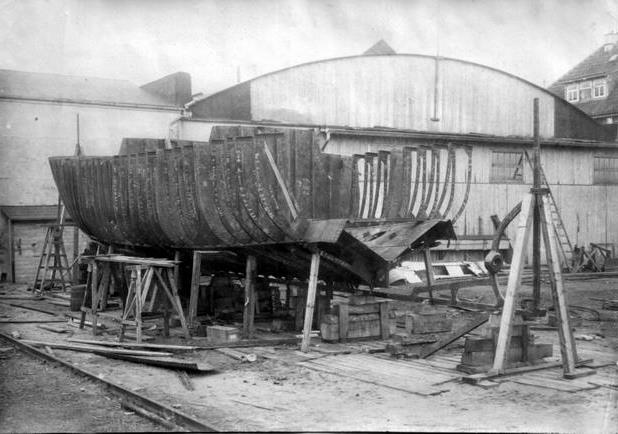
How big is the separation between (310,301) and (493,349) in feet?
8.63

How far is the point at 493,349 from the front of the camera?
7953mm

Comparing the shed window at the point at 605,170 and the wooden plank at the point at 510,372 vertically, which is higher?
the shed window at the point at 605,170

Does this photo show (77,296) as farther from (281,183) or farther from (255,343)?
→ (281,183)

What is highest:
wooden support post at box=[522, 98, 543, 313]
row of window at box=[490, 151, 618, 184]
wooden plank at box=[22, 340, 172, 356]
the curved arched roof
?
the curved arched roof

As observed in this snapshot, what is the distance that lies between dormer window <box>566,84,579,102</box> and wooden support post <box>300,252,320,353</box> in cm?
2493

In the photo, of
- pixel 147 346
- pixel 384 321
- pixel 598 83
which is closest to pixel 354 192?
pixel 384 321

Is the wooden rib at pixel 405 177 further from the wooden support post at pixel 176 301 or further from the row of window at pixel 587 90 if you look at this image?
the row of window at pixel 587 90

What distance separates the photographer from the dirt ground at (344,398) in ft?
19.4

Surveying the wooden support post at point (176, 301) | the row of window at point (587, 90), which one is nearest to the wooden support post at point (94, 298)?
the wooden support post at point (176, 301)

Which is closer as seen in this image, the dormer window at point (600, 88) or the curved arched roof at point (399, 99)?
the curved arched roof at point (399, 99)

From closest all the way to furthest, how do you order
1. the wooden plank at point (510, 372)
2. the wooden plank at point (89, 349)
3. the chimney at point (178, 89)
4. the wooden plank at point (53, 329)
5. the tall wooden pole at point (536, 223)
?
1. the wooden plank at point (510, 372)
2. the tall wooden pole at point (536, 223)
3. the wooden plank at point (89, 349)
4. the wooden plank at point (53, 329)
5. the chimney at point (178, 89)

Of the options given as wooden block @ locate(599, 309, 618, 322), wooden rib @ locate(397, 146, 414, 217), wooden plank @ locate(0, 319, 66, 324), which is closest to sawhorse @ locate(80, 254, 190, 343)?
wooden plank @ locate(0, 319, 66, 324)

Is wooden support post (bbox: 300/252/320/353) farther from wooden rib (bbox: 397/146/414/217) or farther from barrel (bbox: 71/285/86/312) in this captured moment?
barrel (bbox: 71/285/86/312)

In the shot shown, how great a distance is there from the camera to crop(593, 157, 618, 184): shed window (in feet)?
83.2
